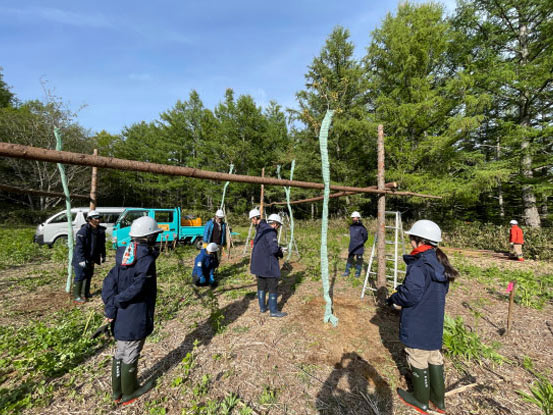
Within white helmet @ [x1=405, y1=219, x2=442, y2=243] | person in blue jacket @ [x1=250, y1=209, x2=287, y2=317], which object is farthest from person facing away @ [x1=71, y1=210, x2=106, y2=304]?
white helmet @ [x1=405, y1=219, x2=442, y2=243]

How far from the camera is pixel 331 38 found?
18.2m

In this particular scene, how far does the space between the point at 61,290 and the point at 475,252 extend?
16281mm

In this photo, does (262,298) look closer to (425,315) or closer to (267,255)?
(267,255)

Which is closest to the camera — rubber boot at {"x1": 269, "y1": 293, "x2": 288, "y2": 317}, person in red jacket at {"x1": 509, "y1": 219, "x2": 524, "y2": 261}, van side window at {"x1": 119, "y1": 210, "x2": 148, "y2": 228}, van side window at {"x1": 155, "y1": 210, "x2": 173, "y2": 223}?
rubber boot at {"x1": 269, "y1": 293, "x2": 288, "y2": 317}

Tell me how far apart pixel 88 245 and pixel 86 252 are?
5.9 inches

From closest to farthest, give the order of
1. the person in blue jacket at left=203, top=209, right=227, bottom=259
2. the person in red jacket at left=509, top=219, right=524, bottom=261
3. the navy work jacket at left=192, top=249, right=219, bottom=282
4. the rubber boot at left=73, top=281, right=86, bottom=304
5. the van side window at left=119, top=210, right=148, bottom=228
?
1. the rubber boot at left=73, top=281, right=86, bottom=304
2. the navy work jacket at left=192, top=249, right=219, bottom=282
3. the person in blue jacket at left=203, top=209, right=227, bottom=259
4. the person in red jacket at left=509, top=219, right=524, bottom=261
5. the van side window at left=119, top=210, right=148, bottom=228

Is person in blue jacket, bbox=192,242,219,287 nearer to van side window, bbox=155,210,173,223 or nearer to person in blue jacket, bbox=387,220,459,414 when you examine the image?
person in blue jacket, bbox=387,220,459,414

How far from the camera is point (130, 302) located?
7.46 ft

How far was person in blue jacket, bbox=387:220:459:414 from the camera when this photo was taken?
7.52ft

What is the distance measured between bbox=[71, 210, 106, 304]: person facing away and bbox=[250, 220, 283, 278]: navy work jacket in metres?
3.53

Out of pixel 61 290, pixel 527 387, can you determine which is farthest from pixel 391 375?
pixel 61 290

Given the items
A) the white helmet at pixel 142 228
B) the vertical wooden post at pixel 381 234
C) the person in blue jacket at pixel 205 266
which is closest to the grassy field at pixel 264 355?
the person in blue jacket at pixel 205 266

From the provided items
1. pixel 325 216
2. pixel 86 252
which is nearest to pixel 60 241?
pixel 86 252

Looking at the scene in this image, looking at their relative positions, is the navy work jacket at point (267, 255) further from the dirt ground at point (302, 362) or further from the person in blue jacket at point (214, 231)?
the person in blue jacket at point (214, 231)
